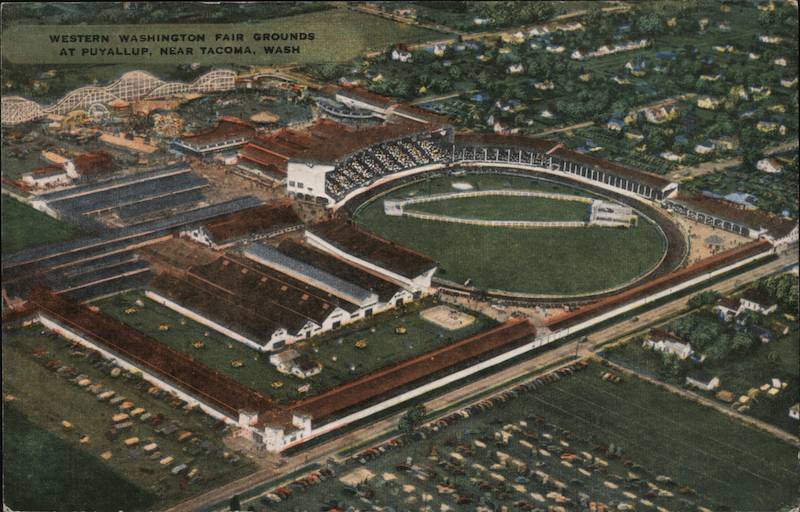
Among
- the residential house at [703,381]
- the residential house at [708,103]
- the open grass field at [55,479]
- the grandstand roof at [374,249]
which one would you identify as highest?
the residential house at [708,103]

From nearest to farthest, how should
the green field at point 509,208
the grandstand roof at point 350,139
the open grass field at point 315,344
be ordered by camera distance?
the open grass field at point 315,344 < the green field at point 509,208 < the grandstand roof at point 350,139

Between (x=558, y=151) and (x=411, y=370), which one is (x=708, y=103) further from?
(x=411, y=370)

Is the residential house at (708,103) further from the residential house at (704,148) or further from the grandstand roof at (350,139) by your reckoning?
the grandstand roof at (350,139)

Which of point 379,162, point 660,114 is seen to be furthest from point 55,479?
Answer: point 660,114

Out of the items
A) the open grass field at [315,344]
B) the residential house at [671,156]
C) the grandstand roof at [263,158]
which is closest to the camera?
the open grass field at [315,344]

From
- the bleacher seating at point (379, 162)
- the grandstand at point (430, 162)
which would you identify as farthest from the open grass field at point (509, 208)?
the bleacher seating at point (379, 162)
